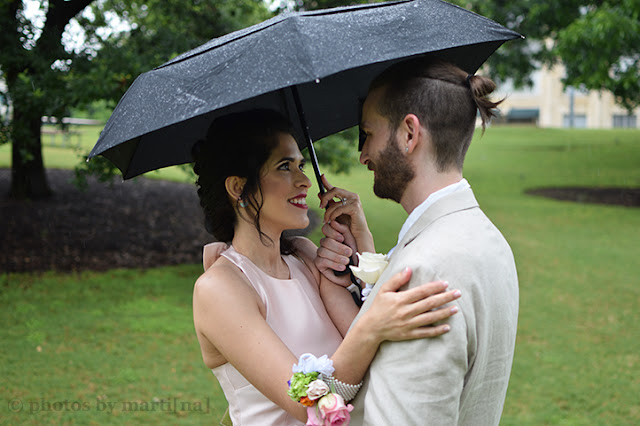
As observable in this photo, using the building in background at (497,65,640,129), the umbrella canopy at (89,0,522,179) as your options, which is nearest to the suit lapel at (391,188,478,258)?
the umbrella canopy at (89,0,522,179)

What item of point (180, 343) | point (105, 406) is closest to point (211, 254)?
point (105, 406)

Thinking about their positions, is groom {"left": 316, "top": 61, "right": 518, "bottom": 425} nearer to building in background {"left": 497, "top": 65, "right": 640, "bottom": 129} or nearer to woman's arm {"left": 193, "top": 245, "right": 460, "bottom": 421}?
woman's arm {"left": 193, "top": 245, "right": 460, "bottom": 421}

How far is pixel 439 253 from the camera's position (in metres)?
1.85

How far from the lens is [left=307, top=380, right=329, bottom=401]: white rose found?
2.03 m

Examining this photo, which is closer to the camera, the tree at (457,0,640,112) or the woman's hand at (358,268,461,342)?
the woman's hand at (358,268,461,342)

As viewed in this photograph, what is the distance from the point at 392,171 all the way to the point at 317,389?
77cm

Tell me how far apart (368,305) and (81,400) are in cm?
450

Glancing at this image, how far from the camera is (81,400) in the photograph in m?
5.63

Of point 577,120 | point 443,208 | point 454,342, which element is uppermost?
point 443,208

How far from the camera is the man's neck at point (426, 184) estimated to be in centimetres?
207

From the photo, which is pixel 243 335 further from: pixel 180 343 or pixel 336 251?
pixel 180 343

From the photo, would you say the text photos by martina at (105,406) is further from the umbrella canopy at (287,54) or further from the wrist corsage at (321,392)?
the wrist corsage at (321,392)

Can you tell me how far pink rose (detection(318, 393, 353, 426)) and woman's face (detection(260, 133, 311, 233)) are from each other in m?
0.92

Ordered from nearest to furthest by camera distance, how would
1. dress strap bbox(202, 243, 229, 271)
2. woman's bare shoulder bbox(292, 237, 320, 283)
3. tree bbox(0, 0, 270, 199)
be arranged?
dress strap bbox(202, 243, 229, 271) < woman's bare shoulder bbox(292, 237, 320, 283) < tree bbox(0, 0, 270, 199)
